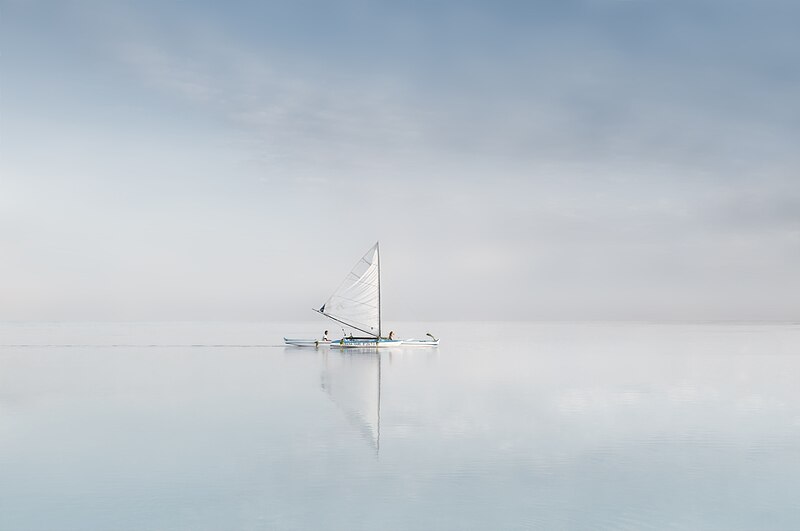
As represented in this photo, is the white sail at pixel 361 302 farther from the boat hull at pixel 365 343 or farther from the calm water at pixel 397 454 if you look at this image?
the calm water at pixel 397 454

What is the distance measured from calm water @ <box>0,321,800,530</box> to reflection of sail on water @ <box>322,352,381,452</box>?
25 centimetres

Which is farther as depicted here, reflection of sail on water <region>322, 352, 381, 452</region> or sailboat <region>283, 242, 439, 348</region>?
sailboat <region>283, 242, 439, 348</region>

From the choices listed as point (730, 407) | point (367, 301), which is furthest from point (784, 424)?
point (367, 301)

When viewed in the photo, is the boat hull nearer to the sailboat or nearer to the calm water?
the sailboat

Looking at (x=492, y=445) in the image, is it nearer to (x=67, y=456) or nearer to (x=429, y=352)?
(x=67, y=456)

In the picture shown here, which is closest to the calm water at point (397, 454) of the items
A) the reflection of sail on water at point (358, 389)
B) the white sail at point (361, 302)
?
the reflection of sail on water at point (358, 389)

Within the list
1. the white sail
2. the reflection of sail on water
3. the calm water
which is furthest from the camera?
the white sail

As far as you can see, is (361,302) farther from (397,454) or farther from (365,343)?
(397,454)

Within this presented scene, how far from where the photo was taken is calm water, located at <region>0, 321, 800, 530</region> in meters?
18.1

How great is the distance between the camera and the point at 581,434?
29.5m

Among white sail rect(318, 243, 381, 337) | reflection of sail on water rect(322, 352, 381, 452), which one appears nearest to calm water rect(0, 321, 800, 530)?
reflection of sail on water rect(322, 352, 381, 452)

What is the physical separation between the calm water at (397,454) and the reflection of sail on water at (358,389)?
0.25m

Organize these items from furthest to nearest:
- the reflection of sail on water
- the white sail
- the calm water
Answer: the white sail, the reflection of sail on water, the calm water

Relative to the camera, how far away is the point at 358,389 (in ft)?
153
